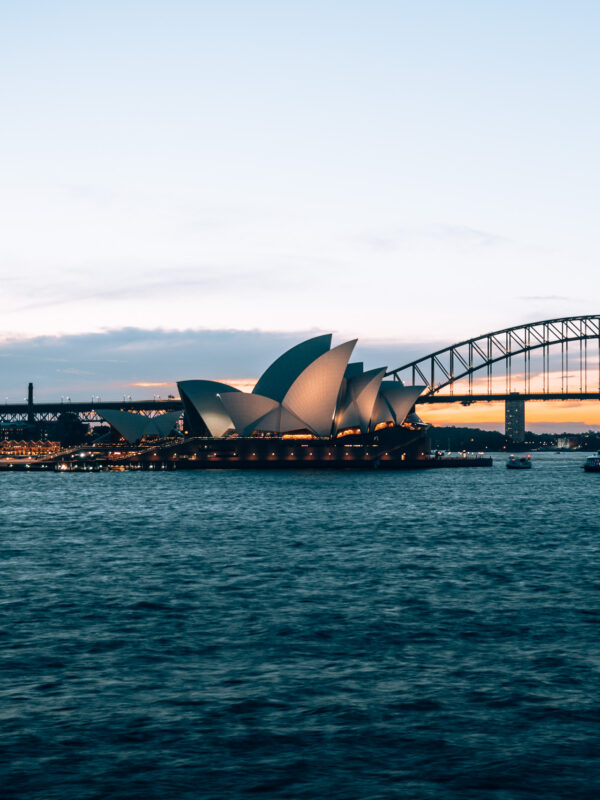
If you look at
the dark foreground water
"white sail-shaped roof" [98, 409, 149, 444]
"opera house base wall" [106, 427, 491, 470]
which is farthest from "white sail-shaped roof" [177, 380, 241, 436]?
the dark foreground water

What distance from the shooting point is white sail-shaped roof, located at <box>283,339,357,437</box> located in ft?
406

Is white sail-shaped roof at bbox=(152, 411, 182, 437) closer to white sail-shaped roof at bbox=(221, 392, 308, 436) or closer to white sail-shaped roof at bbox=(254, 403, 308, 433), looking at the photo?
white sail-shaped roof at bbox=(221, 392, 308, 436)

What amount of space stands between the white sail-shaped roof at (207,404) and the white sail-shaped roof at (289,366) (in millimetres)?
14336

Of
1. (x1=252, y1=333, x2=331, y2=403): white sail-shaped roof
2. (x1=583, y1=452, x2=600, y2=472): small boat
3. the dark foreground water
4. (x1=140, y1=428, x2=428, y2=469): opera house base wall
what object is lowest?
(x1=583, y1=452, x2=600, y2=472): small boat

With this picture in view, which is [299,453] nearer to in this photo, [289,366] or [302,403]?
[302,403]

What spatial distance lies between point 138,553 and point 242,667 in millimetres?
22176

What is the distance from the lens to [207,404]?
15125 cm

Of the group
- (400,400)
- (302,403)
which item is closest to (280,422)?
(302,403)

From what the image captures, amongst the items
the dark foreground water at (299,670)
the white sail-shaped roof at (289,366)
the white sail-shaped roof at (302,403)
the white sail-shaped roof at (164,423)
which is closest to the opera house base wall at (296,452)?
the white sail-shaped roof at (302,403)

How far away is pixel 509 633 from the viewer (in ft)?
72.9

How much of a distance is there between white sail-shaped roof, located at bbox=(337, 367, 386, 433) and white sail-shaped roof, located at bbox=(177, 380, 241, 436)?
76.8ft

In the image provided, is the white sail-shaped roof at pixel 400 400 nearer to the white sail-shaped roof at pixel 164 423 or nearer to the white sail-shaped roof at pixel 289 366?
the white sail-shaped roof at pixel 289 366

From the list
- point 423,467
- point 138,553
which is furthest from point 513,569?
point 423,467

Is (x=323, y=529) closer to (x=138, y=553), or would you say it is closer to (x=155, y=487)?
(x=138, y=553)
